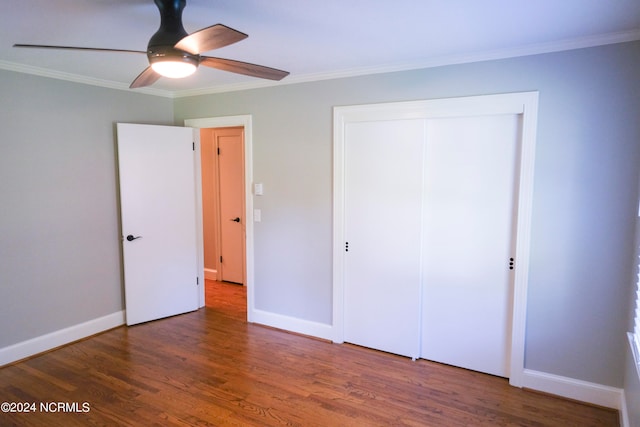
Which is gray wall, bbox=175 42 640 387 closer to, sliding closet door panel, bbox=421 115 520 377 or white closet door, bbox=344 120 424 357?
sliding closet door panel, bbox=421 115 520 377

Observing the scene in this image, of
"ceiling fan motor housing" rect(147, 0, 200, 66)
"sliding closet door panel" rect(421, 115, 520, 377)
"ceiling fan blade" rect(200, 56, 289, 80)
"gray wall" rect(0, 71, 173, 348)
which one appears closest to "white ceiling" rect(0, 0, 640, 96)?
"ceiling fan motor housing" rect(147, 0, 200, 66)

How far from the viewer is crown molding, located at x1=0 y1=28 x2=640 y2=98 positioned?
2.38 meters

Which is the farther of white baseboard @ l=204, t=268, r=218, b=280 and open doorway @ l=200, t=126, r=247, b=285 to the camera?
white baseboard @ l=204, t=268, r=218, b=280

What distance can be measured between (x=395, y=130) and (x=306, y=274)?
5.00ft

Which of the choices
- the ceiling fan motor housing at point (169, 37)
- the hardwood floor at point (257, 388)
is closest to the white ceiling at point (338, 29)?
the ceiling fan motor housing at point (169, 37)

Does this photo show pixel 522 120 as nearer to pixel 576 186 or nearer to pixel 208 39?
pixel 576 186

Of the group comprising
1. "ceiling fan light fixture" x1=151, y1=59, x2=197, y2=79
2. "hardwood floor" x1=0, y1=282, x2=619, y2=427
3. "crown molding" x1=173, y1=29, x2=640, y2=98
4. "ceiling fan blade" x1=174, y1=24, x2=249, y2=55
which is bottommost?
"hardwood floor" x1=0, y1=282, x2=619, y2=427

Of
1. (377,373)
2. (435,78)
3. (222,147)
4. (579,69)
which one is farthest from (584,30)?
(222,147)

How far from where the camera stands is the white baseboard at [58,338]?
3.12 m

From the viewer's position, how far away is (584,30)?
225cm

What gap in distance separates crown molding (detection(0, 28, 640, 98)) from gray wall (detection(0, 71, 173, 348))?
7cm

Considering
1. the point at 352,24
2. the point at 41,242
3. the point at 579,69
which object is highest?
the point at 352,24

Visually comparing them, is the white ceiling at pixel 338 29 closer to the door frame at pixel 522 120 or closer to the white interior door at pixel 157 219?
the door frame at pixel 522 120

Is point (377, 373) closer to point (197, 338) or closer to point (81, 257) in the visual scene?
point (197, 338)
